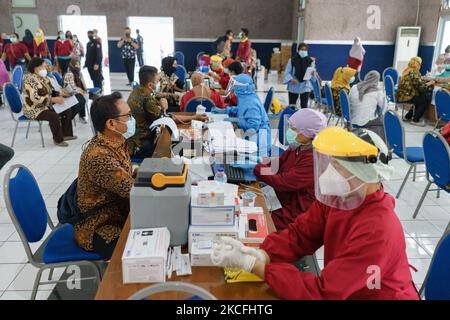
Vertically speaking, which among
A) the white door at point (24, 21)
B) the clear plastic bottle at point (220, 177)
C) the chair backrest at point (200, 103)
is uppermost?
the white door at point (24, 21)

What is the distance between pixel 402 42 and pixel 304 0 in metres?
2.96

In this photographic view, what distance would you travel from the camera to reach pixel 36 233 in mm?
2250

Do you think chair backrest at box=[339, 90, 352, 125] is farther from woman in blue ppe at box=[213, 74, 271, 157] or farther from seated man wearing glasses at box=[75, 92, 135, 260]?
seated man wearing glasses at box=[75, 92, 135, 260]

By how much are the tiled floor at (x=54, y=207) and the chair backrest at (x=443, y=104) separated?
1.76ft

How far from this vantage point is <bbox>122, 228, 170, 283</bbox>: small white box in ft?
5.02

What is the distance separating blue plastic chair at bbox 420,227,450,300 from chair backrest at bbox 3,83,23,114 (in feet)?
18.4

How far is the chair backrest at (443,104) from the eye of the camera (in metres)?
5.84

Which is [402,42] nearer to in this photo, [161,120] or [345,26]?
[345,26]

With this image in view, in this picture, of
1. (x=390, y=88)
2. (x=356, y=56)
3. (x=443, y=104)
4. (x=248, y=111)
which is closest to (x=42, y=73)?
(x=248, y=111)

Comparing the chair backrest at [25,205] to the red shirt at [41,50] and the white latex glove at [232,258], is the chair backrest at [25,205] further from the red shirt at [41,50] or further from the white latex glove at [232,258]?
the red shirt at [41,50]

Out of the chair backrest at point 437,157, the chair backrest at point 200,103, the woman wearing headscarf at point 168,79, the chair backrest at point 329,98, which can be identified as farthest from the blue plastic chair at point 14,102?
the chair backrest at point 437,157

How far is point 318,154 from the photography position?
1.48 metres

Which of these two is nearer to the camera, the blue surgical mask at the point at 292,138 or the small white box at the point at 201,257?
the small white box at the point at 201,257

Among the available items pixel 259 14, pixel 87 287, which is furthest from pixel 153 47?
pixel 87 287
